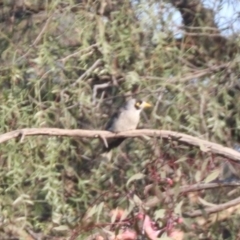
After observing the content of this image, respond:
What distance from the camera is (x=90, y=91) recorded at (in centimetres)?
454

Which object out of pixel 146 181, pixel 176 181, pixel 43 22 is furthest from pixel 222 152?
pixel 43 22

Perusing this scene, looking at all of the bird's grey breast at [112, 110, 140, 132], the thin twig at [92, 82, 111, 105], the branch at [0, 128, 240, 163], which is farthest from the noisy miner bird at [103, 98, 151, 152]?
the branch at [0, 128, 240, 163]

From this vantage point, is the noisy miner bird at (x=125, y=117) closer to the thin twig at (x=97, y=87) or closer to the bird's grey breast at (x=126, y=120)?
the bird's grey breast at (x=126, y=120)

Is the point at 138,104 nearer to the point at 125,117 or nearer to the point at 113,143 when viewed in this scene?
the point at 125,117

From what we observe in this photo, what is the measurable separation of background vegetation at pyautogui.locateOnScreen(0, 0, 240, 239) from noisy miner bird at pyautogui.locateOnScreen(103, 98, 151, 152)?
58 mm

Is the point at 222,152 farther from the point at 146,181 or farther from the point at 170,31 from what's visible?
the point at 170,31

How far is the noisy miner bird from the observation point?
173 inches

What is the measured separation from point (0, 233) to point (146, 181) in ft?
4.01

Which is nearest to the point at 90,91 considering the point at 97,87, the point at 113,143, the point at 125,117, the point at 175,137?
the point at 97,87

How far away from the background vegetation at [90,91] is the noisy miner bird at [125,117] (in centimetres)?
6

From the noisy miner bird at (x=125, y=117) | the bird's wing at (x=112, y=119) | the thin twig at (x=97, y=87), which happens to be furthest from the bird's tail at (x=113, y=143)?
the thin twig at (x=97, y=87)

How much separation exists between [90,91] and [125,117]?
0.67 feet

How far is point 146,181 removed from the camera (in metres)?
3.26

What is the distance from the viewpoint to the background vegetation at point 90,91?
13.8 ft
